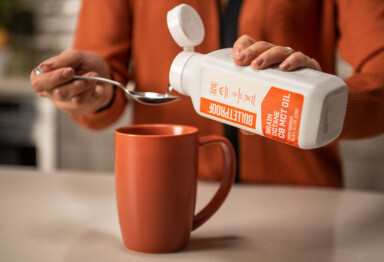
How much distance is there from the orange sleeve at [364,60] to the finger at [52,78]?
0.95ft

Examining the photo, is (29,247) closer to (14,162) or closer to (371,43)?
(371,43)

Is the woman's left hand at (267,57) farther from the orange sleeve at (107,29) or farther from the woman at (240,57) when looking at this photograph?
the orange sleeve at (107,29)

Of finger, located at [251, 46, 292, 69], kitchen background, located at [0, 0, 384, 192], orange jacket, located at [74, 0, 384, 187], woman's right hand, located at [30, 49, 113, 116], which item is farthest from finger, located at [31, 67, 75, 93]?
kitchen background, located at [0, 0, 384, 192]

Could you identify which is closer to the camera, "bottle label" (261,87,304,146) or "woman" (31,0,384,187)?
"bottle label" (261,87,304,146)

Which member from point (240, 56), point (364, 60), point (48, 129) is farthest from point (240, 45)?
point (48, 129)

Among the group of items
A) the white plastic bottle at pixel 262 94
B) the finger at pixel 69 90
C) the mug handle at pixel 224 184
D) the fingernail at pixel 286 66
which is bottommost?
the mug handle at pixel 224 184

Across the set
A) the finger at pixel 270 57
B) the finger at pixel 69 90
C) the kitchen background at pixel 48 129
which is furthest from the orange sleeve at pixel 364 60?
the kitchen background at pixel 48 129

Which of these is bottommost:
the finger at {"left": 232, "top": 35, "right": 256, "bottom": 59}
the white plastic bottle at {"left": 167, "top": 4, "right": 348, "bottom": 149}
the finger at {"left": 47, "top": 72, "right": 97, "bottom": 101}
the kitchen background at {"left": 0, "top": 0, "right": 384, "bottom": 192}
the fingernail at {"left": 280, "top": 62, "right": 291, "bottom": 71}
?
the kitchen background at {"left": 0, "top": 0, "right": 384, "bottom": 192}

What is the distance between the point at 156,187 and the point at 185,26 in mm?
155

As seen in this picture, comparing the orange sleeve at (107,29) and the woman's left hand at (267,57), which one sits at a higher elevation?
the woman's left hand at (267,57)

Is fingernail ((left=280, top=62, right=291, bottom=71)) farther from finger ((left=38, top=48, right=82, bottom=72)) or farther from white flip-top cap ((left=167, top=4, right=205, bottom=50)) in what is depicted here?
finger ((left=38, top=48, right=82, bottom=72))

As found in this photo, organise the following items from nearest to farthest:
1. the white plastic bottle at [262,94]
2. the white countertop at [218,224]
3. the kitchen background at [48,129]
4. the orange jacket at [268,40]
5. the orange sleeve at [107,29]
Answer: the white plastic bottle at [262,94], the white countertop at [218,224], the orange jacket at [268,40], the orange sleeve at [107,29], the kitchen background at [48,129]

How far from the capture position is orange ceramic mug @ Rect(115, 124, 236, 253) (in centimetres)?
44

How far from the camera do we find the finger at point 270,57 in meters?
0.37
